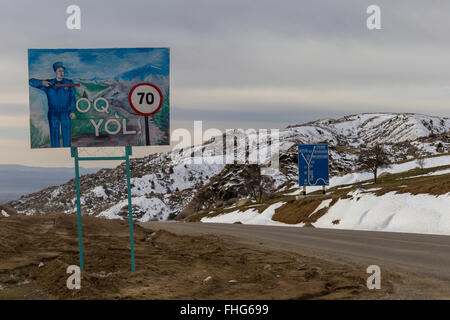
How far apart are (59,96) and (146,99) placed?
196cm

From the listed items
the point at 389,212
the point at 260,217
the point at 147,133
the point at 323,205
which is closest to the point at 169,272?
the point at 147,133

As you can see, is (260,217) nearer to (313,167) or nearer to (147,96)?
(313,167)

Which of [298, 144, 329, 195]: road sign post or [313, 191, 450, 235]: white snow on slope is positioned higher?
[298, 144, 329, 195]: road sign post

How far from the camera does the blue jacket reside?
34.2 feet

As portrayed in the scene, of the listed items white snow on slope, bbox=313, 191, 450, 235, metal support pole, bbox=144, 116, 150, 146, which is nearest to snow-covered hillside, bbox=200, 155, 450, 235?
white snow on slope, bbox=313, 191, 450, 235

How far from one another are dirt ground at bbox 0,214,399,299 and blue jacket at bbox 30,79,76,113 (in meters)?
3.65

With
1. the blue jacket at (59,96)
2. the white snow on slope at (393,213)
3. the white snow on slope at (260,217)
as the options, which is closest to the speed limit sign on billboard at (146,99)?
the blue jacket at (59,96)

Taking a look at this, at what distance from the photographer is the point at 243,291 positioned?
28.2 ft
